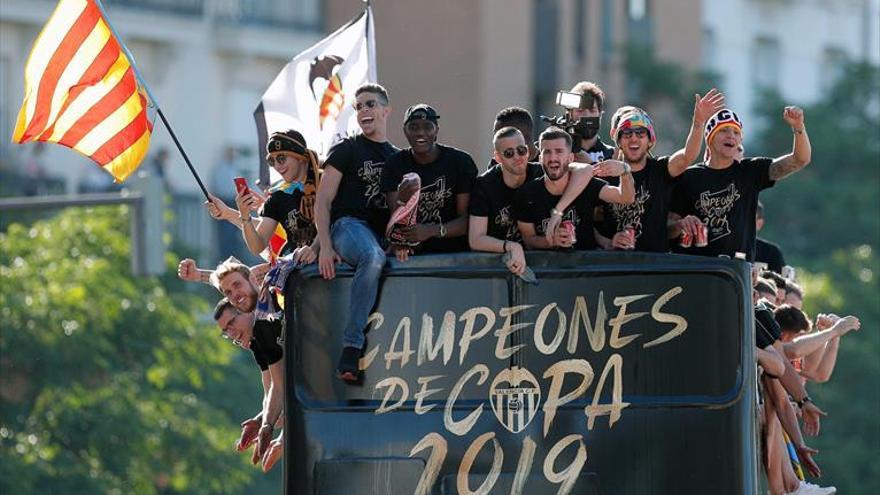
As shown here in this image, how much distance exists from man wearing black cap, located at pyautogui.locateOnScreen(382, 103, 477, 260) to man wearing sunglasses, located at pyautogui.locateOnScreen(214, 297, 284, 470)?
0.99m

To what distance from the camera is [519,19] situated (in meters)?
40.3

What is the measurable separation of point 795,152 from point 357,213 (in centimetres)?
219

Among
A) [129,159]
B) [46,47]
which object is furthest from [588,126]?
[46,47]

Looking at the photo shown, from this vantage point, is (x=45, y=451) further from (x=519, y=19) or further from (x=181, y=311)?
(x=519, y=19)

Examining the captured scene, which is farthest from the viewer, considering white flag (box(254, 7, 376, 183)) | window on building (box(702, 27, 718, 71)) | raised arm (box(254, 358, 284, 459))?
window on building (box(702, 27, 718, 71))

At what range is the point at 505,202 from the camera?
12.0 metres

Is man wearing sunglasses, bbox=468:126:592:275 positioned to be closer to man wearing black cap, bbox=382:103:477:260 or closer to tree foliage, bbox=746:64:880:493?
man wearing black cap, bbox=382:103:477:260

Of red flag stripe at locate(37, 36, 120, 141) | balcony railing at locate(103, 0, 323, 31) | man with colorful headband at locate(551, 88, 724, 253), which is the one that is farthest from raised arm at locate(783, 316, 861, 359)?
balcony railing at locate(103, 0, 323, 31)

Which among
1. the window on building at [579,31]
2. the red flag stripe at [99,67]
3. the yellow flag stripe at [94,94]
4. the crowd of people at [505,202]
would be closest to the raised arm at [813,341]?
the crowd of people at [505,202]

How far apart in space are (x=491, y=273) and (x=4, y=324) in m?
15.2

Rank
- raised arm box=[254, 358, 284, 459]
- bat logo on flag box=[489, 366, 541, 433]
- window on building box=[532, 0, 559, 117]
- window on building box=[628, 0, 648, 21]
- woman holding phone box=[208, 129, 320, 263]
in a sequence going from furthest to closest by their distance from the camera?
window on building box=[628, 0, 648, 21], window on building box=[532, 0, 559, 117], woman holding phone box=[208, 129, 320, 263], raised arm box=[254, 358, 284, 459], bat logo on flag box=[489, 366, 541, 433]

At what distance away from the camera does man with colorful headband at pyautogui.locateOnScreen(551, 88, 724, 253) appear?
12.0 m

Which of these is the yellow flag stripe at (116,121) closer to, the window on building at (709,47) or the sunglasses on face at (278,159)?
the sunglasses on face at (278,159)

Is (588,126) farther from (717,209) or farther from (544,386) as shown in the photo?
(544,386)
